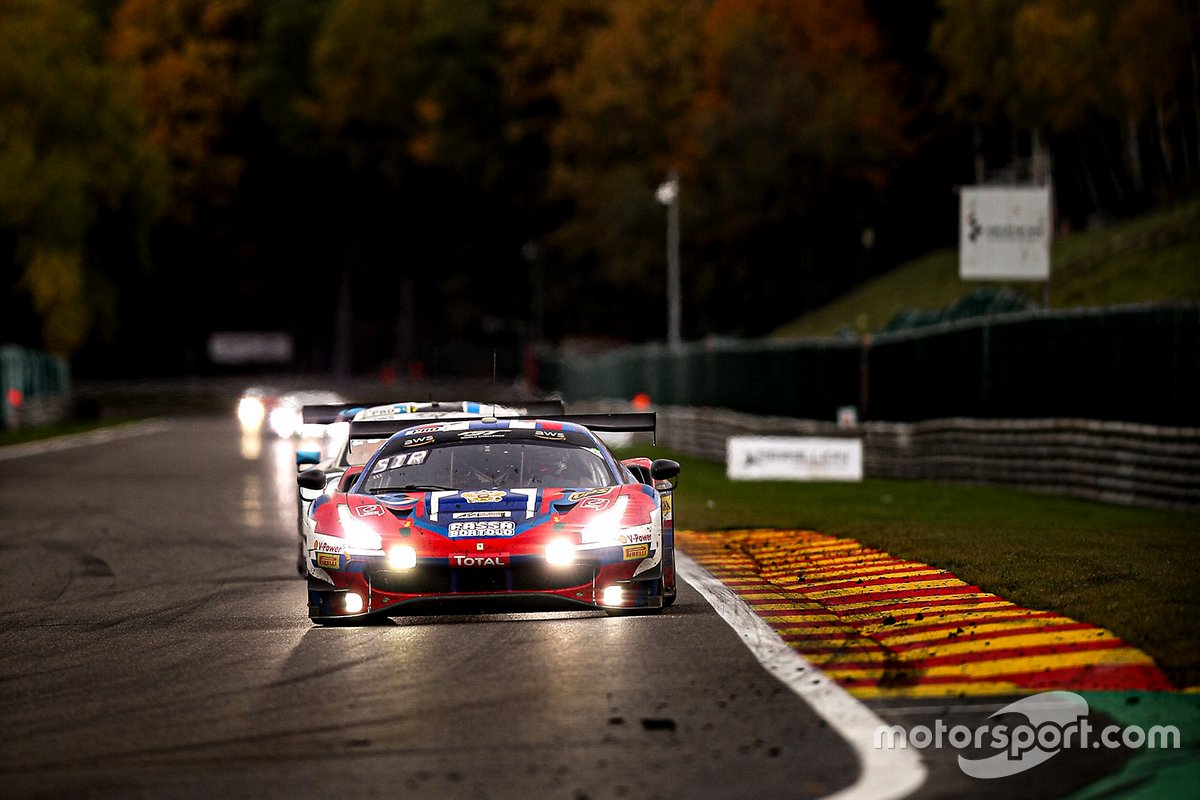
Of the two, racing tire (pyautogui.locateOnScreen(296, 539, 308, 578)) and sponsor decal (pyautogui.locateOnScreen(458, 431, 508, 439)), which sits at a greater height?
sponsor decal (pyautogui.locateOnScreen(458, 431, 508, 439))

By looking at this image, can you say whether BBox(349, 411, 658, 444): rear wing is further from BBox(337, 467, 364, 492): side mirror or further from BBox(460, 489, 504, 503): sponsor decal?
BBox(460, 489, 504, 503): sponsor decal

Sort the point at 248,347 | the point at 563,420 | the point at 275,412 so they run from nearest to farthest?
the point at 563,420 → the point at 275,412 → the point at 248,347

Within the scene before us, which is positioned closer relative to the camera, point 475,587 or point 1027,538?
point 475,587

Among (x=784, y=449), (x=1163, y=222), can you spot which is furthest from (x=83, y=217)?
(x=784, y=449)

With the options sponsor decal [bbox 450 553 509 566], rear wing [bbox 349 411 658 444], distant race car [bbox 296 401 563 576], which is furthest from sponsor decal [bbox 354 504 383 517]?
distant race car [bbox 296 401 563 576]

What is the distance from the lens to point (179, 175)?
328 feet

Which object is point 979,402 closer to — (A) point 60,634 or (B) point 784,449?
(B) point 784,449

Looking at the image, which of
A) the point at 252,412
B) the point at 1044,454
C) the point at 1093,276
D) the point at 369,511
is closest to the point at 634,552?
the point at 369,511

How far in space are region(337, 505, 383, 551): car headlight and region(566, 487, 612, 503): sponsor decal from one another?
1.18 metres

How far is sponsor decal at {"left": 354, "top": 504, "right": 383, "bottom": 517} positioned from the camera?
37.2 feet

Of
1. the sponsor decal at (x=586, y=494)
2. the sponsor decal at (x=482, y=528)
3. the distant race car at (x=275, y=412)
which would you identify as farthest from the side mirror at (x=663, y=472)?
the distant race car at (x=275, y=412)

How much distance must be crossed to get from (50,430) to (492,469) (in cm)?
4582

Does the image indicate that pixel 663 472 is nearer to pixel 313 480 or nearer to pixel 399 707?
pixel 313 480

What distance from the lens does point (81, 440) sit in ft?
161
